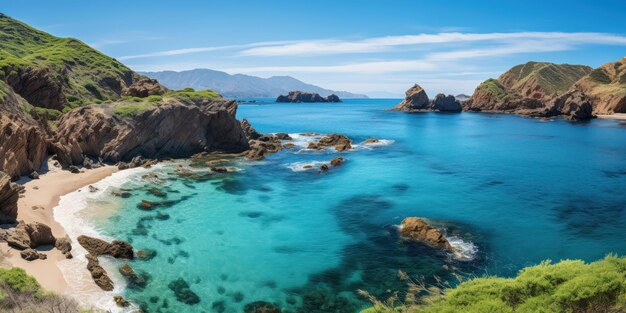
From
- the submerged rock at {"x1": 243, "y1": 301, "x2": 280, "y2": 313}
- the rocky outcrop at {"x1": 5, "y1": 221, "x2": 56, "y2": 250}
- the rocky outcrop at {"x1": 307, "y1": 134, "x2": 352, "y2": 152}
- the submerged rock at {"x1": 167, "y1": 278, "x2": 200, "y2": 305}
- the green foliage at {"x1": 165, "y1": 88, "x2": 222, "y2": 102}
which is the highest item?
the green foliage at {"x1": 165, "y1": 88, "x2": 222, "y2": 102}

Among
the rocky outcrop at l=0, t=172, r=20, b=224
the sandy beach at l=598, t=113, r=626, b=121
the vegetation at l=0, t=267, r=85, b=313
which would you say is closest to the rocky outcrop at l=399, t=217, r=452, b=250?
the vegetation at l=0, t=267, r=85, b=313

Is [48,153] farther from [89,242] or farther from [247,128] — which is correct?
[247,128]

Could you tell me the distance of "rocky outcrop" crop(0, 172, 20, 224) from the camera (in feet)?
92.4

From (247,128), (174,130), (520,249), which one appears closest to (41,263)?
(520,249)

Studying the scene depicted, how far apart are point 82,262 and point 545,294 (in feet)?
87.2

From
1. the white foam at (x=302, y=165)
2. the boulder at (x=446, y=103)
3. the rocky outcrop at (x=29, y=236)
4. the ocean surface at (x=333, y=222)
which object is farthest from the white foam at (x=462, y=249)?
the boulder at (x=446, y=103)

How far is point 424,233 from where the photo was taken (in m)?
31.4

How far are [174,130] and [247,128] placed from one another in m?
23.1

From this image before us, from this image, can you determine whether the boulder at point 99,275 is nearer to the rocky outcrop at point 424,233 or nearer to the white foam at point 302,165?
the rocky outcrop at point 424,233

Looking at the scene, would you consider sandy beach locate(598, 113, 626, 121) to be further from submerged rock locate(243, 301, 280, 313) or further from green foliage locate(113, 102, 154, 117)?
submerged rock locate(243, 301, 280, 313)

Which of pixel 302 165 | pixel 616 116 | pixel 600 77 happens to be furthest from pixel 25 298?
pixel 600 77

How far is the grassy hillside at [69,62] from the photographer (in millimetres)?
89062

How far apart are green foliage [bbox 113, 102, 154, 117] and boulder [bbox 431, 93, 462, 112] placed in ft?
527

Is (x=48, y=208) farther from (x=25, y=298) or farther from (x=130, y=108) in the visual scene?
(x=130, y=108)
